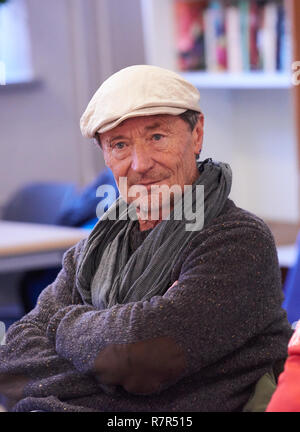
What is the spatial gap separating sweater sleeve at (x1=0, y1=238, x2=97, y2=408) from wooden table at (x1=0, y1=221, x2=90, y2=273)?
1579 mm

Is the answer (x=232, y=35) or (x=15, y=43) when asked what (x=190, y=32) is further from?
(x=15, y=43)

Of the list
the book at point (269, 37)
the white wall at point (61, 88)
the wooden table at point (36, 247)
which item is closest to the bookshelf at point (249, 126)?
the book at point (269, 37)

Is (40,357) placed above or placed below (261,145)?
above

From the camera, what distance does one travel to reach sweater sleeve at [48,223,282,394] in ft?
4.37

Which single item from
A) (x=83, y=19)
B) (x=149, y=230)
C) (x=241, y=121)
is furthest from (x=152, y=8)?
(x=149, y=230)

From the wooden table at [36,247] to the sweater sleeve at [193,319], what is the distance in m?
1.82

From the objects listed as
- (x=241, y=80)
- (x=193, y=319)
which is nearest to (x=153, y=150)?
(x=193, y=319)

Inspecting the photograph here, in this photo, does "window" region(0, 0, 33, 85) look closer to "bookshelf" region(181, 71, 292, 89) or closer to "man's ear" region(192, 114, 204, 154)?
"bookshelf" region(181, 71, 292, 89)

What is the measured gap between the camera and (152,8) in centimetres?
411

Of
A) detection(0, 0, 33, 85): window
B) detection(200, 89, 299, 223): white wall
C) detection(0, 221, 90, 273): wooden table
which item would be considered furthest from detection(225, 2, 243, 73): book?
detection(0, 0, 33, 85): window

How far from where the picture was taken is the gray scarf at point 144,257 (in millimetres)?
1431

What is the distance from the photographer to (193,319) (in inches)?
52.6

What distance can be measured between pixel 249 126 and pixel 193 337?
328cm

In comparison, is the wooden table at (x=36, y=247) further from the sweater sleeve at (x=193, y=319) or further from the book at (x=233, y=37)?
the sweater sleeve at (x=193, y=319)
